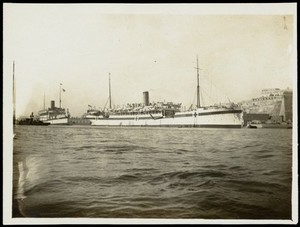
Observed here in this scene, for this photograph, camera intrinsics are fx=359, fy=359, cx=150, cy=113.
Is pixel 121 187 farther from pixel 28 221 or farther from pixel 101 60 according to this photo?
pixel 101 60

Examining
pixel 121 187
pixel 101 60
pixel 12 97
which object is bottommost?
pixel 121 187

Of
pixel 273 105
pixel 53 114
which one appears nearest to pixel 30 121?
pixel 53 114

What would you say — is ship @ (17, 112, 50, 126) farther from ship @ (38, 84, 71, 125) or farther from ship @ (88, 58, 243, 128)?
ship @ (88, 58, 243, 128)

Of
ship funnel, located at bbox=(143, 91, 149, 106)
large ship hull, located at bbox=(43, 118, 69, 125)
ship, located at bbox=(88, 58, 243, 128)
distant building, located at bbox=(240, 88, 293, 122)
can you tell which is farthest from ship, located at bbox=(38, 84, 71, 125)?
distant building, located at bbox=(240, 88, 293, 122)

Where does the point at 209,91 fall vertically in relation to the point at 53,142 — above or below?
above

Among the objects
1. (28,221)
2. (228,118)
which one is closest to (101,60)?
(228,118)

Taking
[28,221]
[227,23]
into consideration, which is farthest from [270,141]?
[28,221]

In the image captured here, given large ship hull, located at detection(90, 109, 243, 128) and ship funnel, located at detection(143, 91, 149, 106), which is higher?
ship funnel, located at detection(143, 91, 149, 106)
